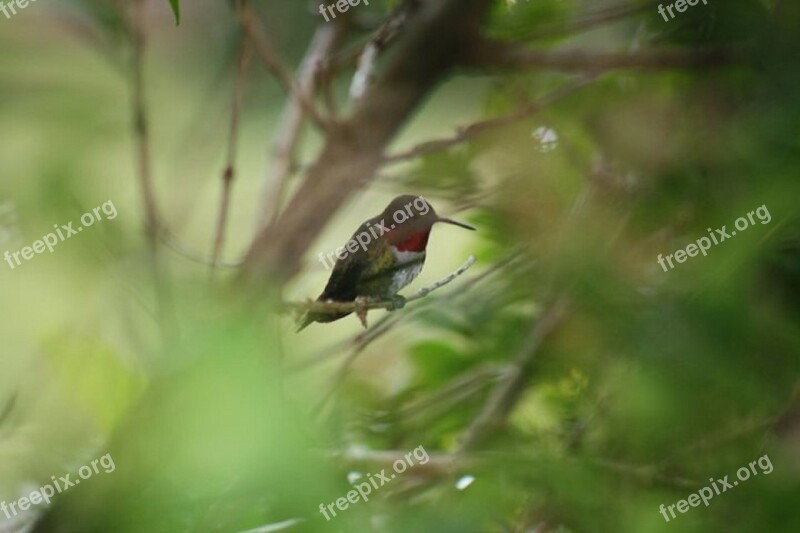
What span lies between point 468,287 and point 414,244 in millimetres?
67

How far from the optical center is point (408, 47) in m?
0.43

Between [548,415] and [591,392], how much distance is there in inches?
1.2

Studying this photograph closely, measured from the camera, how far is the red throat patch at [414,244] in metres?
0.37

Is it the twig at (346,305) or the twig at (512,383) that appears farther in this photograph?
the twig at (512,383)

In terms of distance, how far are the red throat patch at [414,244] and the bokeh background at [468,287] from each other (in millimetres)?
24

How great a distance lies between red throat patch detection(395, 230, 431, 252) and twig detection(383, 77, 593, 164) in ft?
0.20

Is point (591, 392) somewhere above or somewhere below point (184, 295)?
below

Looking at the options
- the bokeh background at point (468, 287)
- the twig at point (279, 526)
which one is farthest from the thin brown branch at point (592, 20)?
the twig at point (279, 526)

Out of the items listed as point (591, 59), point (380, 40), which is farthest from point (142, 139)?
point (591, 59)

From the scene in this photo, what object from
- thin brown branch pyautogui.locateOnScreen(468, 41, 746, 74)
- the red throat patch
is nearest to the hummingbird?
the red throat patch

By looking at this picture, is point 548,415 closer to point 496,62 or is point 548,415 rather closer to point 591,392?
point 591,392

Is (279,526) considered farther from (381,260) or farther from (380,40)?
(380,40)

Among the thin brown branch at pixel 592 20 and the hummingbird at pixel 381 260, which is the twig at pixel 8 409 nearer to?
the hummingbird at pixel 381 260

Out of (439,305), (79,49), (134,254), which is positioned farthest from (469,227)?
(79,49)
